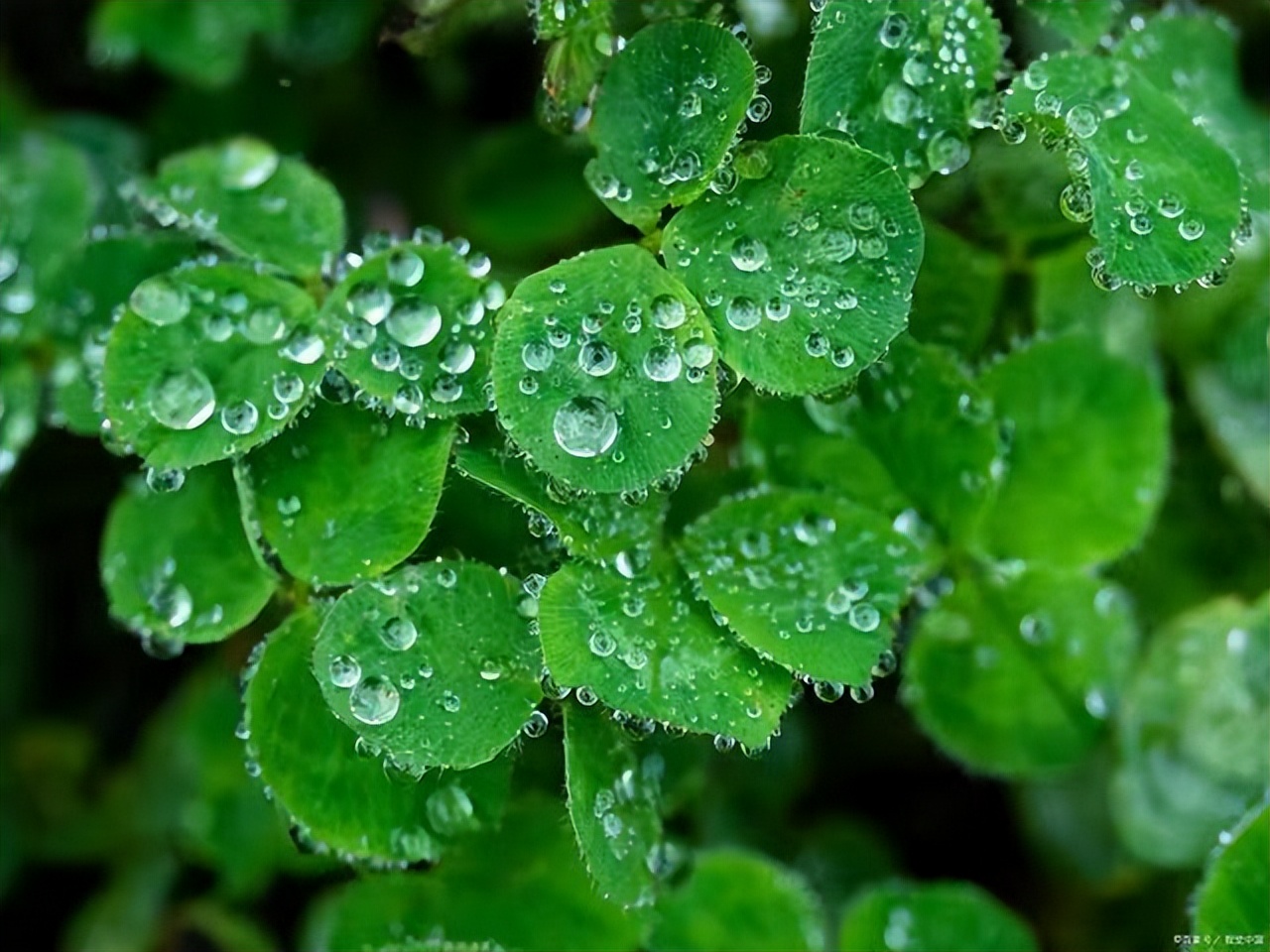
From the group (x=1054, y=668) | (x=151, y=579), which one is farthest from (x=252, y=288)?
(x=1054, y=668)

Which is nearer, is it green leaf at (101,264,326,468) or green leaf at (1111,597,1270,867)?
green leaf at (101,264,326,468)

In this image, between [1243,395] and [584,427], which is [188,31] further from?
[1243,395]

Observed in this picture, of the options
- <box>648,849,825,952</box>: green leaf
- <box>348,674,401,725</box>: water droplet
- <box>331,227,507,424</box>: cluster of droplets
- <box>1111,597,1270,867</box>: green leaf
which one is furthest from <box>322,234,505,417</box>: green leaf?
<box>1111,597,1270,867</box>: green leaf

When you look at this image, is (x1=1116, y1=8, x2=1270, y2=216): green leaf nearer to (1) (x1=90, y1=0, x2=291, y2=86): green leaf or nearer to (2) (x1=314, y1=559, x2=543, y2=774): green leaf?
(2) (x1=314, y1=559, x2=543, y2=774): green leaf

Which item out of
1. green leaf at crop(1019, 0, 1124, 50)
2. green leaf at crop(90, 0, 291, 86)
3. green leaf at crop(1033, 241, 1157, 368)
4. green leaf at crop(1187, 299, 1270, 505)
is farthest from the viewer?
green leaf at crop(90, 0, 291, 86)

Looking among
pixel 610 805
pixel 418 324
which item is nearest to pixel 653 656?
pixel 610 805

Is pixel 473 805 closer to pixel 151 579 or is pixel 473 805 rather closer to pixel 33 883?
pixel 151 579
